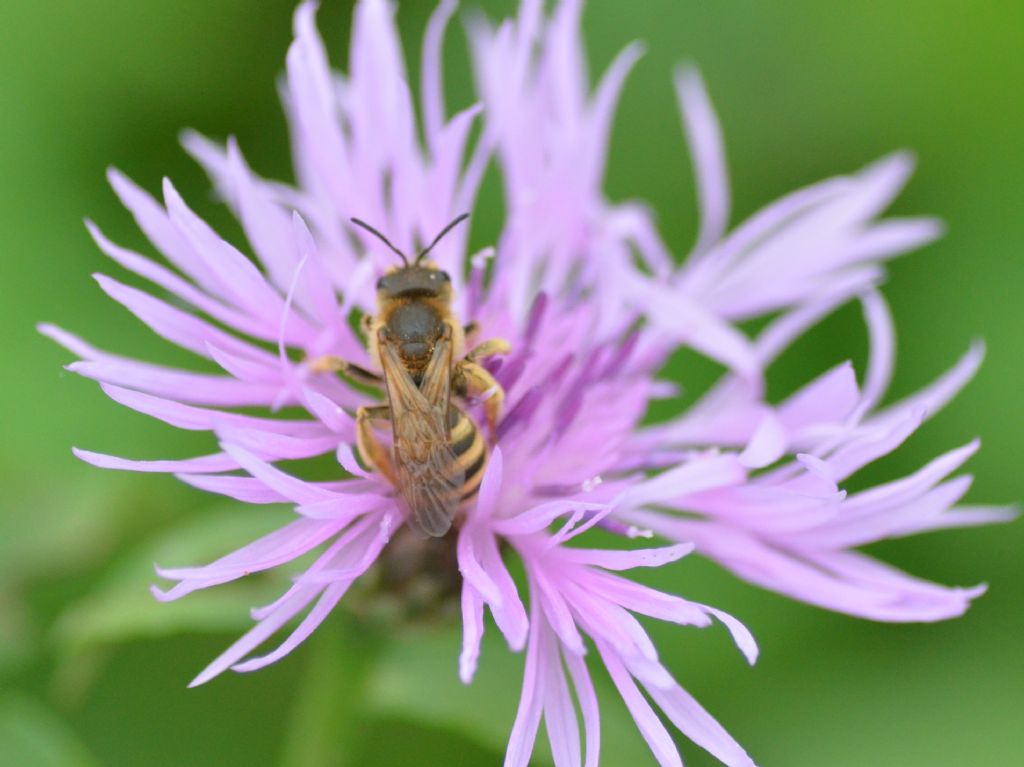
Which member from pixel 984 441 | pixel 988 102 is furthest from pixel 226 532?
pixel 988 102

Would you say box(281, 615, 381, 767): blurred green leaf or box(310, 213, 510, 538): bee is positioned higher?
box(310, 213, 510, 538): bee

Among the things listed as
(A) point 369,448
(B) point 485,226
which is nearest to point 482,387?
(A) point 369,448

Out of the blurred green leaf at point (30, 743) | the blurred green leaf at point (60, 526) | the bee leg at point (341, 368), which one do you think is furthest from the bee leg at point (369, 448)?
the blurred green leaf at point (60, 526)

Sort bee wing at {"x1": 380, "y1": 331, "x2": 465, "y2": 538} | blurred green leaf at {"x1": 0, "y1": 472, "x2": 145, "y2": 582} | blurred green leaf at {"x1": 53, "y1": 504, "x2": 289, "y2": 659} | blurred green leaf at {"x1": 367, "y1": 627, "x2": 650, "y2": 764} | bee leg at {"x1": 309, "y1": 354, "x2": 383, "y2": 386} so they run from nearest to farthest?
bee wing at {"x1": 380, "y1": 331, "x2": 465, "y2": 538}
bee leg at {"x1": 309, "y1": 354, "x2": 383, "y2": 386}
blurred green leaf at {"x1": 53, "y1": 504, "x2": 289, "y2": 659}
blurred green leaf at {"x1": 367, "y1": 627, "x2": 650, "y2": 764}
blurred green leaf at {"x1": 0, "y1": 472, "x2": 145, "y2": 582}

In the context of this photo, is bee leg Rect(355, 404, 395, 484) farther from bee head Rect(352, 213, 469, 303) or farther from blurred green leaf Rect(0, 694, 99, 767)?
blurred green leaf Rect(0, 694, 99, 767)

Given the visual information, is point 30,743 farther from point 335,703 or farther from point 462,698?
point 462,698

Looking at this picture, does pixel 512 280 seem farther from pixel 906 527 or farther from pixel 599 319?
pixel 906 527

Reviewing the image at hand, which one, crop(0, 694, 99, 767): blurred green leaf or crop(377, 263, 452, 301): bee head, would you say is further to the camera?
crop(0, 694, 99, 767): blurred green leaf

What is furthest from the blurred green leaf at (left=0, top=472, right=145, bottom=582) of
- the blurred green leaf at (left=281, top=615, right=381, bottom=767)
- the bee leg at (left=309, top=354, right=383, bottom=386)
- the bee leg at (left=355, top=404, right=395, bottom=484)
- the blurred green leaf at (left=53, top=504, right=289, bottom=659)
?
the bee leg at (left=355, top=404, right=395, bottom=484)

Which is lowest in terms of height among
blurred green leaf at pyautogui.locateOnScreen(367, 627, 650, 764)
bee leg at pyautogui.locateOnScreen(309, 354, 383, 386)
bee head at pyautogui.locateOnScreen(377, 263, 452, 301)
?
blurred green leaf at pyautogui.locateOnScreen(367, 627, 650, 764)
